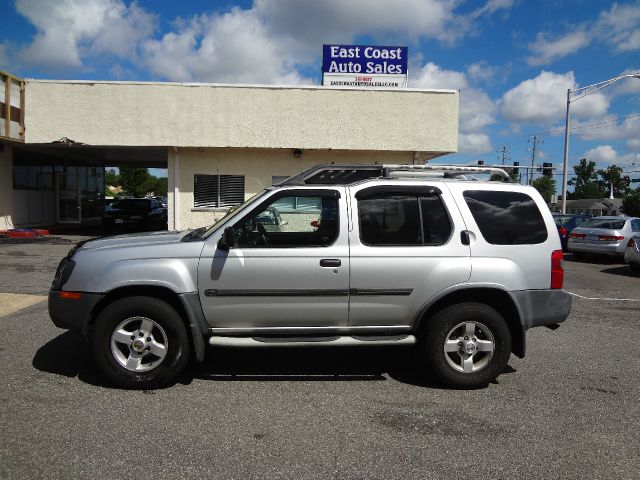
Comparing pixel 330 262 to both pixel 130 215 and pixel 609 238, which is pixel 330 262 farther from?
pixel 130 215

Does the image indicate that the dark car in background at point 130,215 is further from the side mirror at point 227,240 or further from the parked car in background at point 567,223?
the side mirror at point 227,240

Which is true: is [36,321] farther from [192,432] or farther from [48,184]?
[48,184]

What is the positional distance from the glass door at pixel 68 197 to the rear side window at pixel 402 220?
2193 cm

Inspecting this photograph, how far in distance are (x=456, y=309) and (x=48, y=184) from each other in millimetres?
22233

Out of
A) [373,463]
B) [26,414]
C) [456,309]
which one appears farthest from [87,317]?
[456,309]

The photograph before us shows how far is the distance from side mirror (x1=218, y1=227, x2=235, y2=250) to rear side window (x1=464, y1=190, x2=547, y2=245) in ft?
7.15

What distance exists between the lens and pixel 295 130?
17234 millimetres

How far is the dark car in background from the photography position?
21.2 m

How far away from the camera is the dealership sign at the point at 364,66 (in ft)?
64.5

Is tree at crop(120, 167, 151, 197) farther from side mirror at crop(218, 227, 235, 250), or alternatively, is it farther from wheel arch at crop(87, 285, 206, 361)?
side mirror at crop(218, 227, 235, 250)

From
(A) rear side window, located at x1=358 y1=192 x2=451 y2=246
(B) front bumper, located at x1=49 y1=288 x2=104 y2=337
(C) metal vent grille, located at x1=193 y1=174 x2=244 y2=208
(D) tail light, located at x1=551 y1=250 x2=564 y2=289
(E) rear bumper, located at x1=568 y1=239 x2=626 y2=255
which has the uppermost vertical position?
(C) metal vent grille, located at x1=193 y1=174 x2=244 y2=208

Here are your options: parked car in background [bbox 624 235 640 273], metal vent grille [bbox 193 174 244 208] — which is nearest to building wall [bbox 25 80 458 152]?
metal vent grille [bbox 193 174 244 208]

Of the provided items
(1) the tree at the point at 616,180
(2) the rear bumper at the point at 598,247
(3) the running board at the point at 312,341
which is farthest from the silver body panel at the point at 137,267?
(1) the tree at the point at 616,180

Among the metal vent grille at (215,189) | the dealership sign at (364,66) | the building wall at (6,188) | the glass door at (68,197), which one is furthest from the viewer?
the glass door at (68,197)
